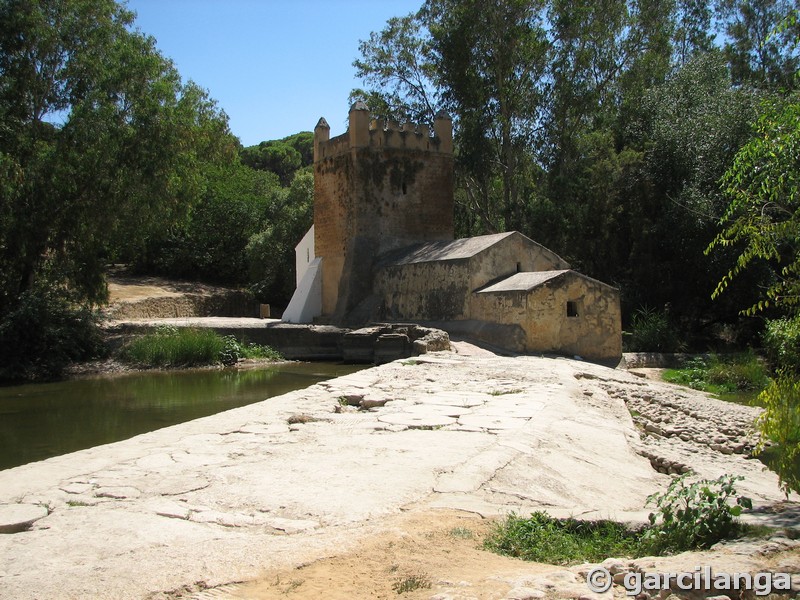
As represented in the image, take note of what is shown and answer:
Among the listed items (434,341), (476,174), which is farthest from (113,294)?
(434,341)

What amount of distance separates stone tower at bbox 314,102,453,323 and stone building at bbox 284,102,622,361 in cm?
4

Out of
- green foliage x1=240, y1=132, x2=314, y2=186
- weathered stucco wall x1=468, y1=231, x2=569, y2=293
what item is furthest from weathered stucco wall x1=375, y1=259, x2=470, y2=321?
green foliage x1=240, y1=132, x2=314, y2=186

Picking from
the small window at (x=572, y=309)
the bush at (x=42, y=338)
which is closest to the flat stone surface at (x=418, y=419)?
the small window at (x=572, y=309)

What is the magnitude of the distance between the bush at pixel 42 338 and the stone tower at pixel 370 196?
811 centimetres

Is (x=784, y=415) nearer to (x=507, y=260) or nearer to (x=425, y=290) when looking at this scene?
(x=507, y=260)

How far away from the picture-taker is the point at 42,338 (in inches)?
781

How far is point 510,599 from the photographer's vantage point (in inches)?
132

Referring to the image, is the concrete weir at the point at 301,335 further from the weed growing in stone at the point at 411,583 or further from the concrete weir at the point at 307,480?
the weed growing in stone at the point at 411,583

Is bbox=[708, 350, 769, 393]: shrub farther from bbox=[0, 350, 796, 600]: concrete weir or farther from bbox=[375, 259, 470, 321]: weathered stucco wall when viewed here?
bbox=[375, 259, 470, 321]: weathered stucco wall

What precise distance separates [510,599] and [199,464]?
3.28 meters

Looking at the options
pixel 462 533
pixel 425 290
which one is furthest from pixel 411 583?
pixel 425 290

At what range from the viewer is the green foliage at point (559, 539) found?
4.18m

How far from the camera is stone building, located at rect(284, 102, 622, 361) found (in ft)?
60.2

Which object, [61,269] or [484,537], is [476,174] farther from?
[484,537]
